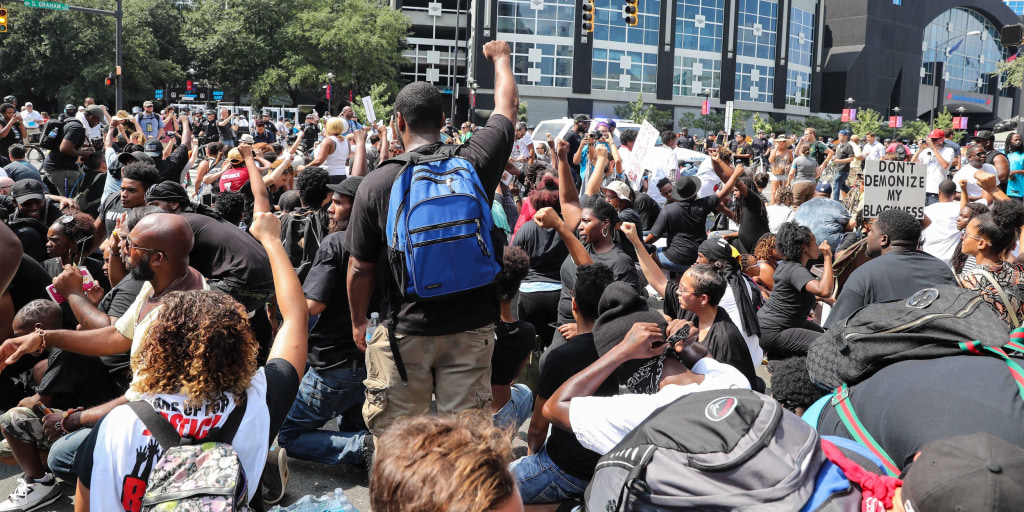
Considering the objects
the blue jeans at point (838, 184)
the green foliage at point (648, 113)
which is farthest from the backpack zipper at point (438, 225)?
the green foliage at point (648, 113)

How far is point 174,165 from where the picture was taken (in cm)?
882

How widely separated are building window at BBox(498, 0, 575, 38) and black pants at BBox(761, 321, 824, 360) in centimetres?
5574

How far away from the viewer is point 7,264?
334 cm

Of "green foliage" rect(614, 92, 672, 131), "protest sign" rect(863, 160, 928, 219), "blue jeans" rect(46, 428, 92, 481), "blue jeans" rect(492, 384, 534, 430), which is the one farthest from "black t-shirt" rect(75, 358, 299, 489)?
"green foliage" rect(614, 92, 672, 131)

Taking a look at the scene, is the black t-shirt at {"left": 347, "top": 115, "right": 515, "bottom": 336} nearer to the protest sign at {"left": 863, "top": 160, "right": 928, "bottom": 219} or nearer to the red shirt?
the red shirt

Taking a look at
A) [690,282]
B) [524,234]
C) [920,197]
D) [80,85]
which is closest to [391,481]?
[690,282]

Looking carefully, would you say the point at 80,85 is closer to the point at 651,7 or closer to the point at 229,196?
the point at 651,7

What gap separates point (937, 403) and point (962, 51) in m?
98.8

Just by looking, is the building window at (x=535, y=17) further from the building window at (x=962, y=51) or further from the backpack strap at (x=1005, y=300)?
the backpack strap at (x=1005, y=300)

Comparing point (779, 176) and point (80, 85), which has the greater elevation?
point (80, 85)

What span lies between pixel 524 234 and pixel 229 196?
2.51 metres

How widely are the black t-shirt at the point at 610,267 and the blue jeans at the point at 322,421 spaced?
61.9 inches

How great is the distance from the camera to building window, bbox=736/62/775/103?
66438mm

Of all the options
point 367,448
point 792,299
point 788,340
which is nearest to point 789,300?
point 792,299
